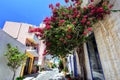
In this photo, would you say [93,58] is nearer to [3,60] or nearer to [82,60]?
[82,60]

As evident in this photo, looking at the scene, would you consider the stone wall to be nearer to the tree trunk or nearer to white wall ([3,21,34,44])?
the tree trunk

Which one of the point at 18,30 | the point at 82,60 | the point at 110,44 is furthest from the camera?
the point at 18,30

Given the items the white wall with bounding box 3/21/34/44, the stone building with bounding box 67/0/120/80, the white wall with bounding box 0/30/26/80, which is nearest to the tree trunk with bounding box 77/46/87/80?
the stone building with bounding box 67/0/120/80

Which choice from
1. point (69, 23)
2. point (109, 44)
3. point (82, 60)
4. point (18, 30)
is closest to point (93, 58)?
point (82, 60)

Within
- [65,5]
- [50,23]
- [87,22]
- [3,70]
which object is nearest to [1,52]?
[3,70]

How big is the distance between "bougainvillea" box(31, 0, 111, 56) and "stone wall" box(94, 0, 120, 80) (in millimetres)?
410

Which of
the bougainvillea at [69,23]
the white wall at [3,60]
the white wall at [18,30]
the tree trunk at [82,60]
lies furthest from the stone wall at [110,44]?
the white wall at [18,30]

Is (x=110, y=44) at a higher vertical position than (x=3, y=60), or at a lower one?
higher

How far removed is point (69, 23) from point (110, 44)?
77.9 inches

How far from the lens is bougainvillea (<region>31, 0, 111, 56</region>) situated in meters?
4.48

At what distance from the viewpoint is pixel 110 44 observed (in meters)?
4.09

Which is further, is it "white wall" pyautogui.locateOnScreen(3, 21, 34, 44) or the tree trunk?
"white wall" pyautogui.locateOnScreen(3, 21, 34, 44)

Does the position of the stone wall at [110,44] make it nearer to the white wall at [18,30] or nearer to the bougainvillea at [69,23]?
the bougainvillea at [69,23]

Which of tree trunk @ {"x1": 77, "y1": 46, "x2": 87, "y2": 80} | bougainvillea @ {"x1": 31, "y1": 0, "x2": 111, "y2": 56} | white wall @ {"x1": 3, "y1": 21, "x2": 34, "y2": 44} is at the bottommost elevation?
tree trunk @ {"x1": 77, "y1": 46, "x2": 87, "y2": 80}
